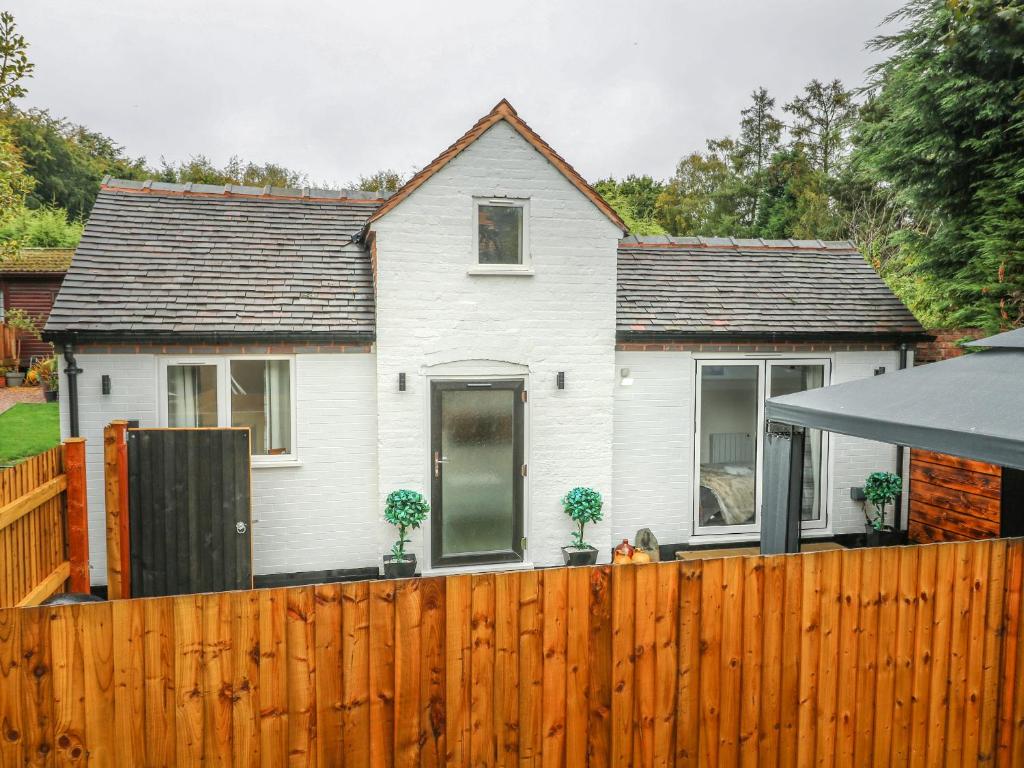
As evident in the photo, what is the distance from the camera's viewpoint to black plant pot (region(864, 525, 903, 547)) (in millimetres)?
8664

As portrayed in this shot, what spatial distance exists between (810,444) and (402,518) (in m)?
5.50

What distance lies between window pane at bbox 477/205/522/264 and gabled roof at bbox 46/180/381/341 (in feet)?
4.90

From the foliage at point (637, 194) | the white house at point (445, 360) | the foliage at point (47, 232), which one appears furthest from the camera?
the foliage at point (637, 194)

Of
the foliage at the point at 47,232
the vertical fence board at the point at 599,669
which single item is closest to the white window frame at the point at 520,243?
the vertical fence board at the point at 599,669

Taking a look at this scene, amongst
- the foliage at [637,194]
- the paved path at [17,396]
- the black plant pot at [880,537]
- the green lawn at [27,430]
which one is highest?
the foliage at [637,194]

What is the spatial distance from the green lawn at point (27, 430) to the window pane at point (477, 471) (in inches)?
305

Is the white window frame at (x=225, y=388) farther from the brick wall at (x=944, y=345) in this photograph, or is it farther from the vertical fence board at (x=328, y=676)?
the brick wall at (x=944, y=345)

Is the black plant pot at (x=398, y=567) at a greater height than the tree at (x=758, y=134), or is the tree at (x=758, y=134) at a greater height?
the tree at (x=758, y=134)

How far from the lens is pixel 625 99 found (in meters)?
35.2

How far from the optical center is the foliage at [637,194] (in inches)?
1368

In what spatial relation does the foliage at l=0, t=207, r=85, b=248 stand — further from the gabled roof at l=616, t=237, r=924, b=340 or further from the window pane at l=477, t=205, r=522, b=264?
the gabled roof at l=616, t=237, r=924, b=340

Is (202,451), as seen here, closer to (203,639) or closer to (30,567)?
(30,567)

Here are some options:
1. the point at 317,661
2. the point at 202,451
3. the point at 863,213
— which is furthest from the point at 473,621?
the point at 863,213

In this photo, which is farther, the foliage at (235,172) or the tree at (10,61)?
the foliage at (235,172)
